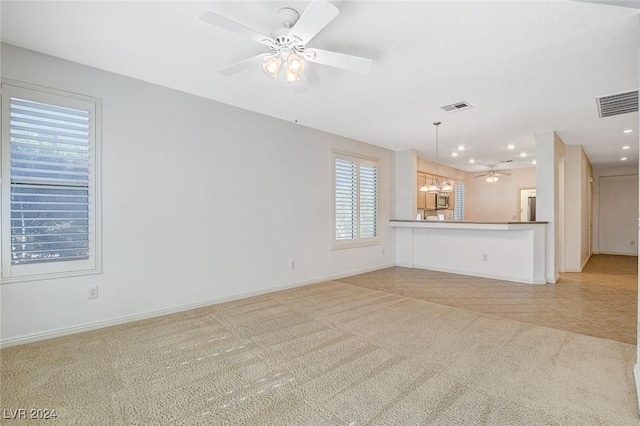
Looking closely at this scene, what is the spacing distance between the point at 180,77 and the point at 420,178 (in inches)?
241

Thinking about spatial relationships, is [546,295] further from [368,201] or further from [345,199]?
[345,199]

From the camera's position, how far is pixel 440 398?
191 cm

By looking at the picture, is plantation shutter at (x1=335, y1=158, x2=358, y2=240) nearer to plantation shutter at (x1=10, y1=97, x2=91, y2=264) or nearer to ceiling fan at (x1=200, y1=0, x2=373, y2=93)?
ceiling fan at (x1=200, y1=0, x2=373, y2=93)

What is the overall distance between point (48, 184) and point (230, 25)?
2336 mm

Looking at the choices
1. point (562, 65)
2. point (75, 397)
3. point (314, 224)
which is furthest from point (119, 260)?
point (562, 65)

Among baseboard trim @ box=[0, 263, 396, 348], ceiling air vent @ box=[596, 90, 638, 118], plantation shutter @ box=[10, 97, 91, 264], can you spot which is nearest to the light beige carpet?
baseboard trim @ box=[0, 263, 396, 348]

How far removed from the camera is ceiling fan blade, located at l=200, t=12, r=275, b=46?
184 centimetres

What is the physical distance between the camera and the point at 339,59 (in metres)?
2.35

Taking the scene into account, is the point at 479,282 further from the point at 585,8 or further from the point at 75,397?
the point at 75,397

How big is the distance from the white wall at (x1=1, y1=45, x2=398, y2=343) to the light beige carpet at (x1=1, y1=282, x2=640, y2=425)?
376mm

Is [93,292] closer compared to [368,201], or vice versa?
[93,292]

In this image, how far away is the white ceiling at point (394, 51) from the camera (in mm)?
2168

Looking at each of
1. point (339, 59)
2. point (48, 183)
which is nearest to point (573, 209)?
point (339, 59)

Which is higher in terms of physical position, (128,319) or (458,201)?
(458,201)
